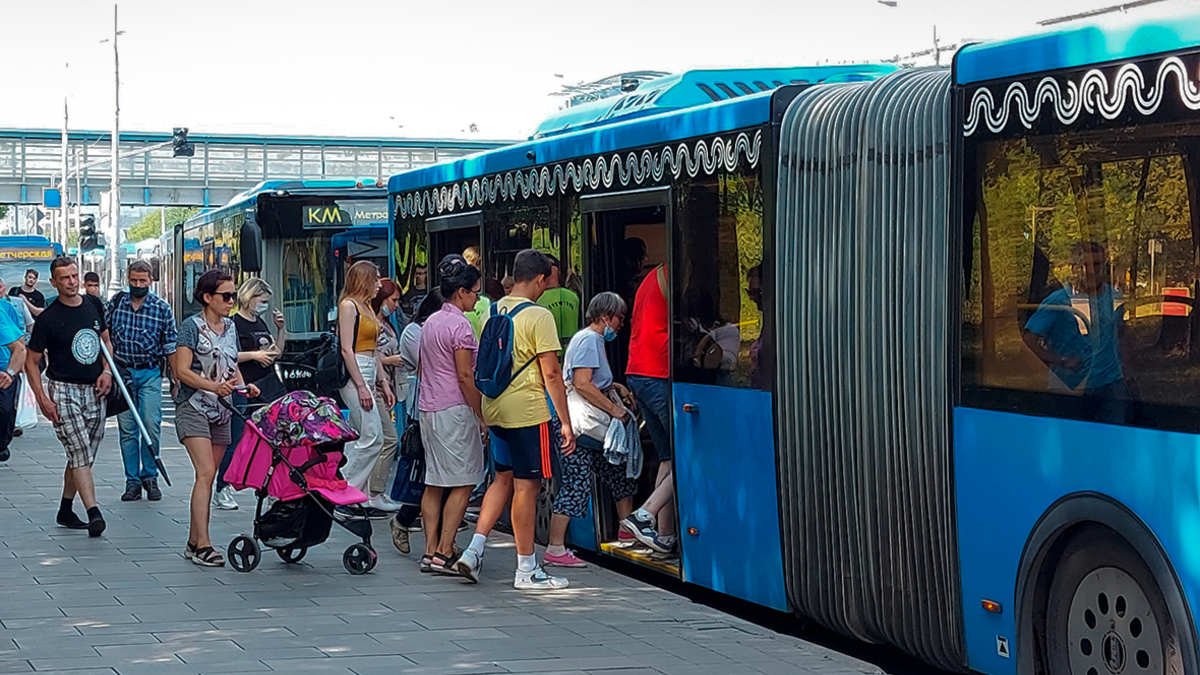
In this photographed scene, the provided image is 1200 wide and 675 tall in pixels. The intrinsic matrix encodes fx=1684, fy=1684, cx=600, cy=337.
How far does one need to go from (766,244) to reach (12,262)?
25100 millimetres

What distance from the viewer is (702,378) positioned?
28.7 feet

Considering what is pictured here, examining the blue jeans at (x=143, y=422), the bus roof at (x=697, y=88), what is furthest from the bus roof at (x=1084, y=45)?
the blue jeans at (x=143, y=422)

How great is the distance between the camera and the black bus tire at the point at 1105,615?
569 cm

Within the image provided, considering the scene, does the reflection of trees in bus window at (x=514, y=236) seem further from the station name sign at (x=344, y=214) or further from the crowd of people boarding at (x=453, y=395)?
the station name sign at (x=344, y=214)

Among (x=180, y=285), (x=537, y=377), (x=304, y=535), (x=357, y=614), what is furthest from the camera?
(x=180, y=285)

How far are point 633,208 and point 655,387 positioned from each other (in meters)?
1.07

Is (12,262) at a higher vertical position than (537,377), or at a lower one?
higher

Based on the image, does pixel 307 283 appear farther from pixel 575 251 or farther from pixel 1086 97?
pixel 1086 97

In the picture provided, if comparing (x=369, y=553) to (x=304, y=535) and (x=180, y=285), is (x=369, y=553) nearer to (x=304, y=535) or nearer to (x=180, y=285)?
(x=304, y=535)

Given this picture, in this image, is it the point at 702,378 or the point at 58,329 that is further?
the point at 58,329

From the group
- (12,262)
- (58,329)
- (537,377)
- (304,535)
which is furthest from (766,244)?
(12,262)

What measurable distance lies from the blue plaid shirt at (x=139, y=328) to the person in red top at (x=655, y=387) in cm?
401

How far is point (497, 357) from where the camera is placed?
8.89 meters

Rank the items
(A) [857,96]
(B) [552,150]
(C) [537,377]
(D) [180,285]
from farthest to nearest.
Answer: (D) [180,285] < (B) [552,150] < (C) [537,377] < (A) [857,96]
